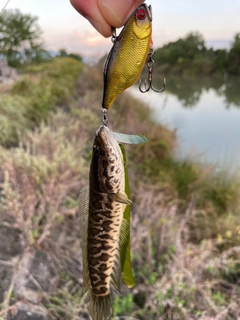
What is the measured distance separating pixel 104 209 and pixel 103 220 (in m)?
0.03

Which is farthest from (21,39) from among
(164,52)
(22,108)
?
(22,108)

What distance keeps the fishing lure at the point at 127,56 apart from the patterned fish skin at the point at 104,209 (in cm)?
8

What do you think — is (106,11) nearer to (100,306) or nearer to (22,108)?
(100,306)

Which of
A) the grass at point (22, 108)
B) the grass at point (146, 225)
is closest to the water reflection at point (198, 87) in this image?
the grass at point (22, 108)

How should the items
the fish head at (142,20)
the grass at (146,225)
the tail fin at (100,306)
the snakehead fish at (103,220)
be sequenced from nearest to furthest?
the fish head at (142,20) → the snakehead fish at (103,220) → the tail fin at (100,306) → the grass at (146,225)

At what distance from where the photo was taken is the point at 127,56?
2.16ft

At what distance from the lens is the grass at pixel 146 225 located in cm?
231

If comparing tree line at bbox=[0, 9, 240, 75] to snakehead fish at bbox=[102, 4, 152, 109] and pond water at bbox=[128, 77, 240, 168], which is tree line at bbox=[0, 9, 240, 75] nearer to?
pond water at bbox=[128, 77, 240, 168]

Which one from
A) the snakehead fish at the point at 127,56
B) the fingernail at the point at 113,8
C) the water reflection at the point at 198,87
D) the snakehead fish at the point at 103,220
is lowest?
the snakehead fish at the point at 103,220

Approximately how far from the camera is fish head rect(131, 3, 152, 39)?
2.05 ft

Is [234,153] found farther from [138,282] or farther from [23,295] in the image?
[23,295]

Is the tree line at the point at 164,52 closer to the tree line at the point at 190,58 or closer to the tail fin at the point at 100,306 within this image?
the tree line at the point at 190,58

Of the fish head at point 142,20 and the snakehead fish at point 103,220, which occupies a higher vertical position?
the fish head at point 142,20

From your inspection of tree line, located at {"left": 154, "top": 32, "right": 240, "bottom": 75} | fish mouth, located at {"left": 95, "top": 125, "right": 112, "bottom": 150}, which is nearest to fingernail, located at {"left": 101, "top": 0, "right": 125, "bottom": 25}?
fish mouth, located at {"left": 95, "top": 125, "right": 112, "bottom": 150}
